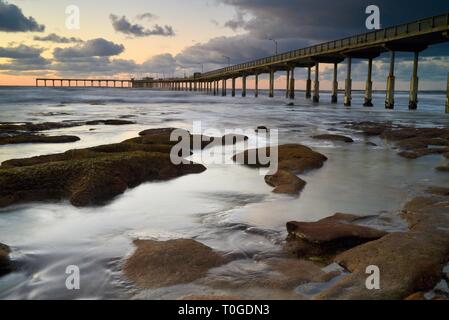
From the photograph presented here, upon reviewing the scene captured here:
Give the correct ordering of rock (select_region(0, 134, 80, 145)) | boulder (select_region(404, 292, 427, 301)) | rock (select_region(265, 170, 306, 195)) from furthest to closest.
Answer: rock (select_region(0, 134, 80, 145)) < rock (select_region(265, 170, 306, 195)) < boulder (select_region(404, 292, 427, 301))

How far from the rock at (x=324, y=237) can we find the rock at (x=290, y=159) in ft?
14.0

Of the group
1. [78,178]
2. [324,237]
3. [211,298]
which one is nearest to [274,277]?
[211,298]

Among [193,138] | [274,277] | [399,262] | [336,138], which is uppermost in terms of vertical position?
[193,138]

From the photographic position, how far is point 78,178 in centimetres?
744

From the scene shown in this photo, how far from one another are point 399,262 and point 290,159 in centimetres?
634

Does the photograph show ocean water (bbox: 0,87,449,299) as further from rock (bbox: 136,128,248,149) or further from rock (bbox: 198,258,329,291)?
rock (bbox: 136,128,248,149)

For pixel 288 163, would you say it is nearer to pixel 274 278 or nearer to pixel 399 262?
pixel 399 262

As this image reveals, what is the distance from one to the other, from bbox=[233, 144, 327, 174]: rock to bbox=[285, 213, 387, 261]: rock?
14.0 ft

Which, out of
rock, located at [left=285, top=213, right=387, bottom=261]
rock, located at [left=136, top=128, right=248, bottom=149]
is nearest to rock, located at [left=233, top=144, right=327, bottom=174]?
rock, located at [left=136, top=128, right=248, bottom=149]

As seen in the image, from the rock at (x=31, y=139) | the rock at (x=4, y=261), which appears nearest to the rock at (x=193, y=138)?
the rock at (x=31, y=139)

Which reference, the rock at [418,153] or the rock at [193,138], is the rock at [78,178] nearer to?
the rock at [193,138]

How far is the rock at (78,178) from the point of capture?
6949 millimetres

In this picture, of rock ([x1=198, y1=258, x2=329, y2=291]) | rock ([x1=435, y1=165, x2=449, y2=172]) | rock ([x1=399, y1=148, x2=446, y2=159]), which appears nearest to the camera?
rock ([x1=198, y1=258, x2=329, y2=291])

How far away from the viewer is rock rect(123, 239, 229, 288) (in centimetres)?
406
